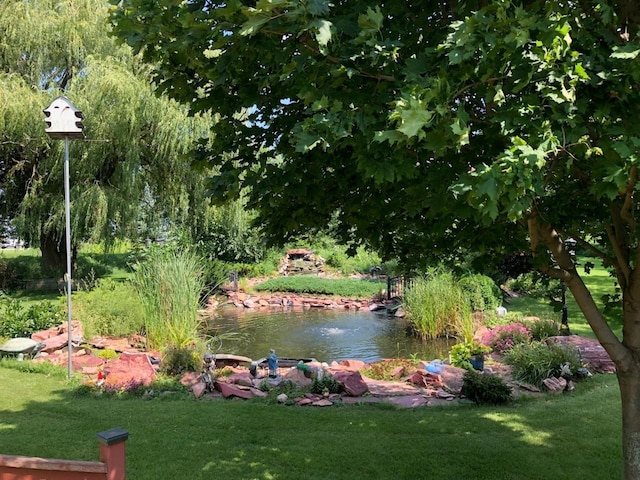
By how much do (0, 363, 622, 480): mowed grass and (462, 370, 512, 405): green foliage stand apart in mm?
156

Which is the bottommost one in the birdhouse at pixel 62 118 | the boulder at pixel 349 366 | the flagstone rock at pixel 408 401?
the boulder at pixel 349 366

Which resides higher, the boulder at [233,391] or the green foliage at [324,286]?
the green foliage at [324,286]

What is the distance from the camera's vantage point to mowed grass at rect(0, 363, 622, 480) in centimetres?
376

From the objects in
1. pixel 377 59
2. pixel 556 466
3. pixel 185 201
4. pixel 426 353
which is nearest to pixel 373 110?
pixel 377 59

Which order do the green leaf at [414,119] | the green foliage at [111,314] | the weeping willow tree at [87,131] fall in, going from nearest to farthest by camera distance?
the green leaf at [414,119], the green foliage at [111,314], the weeping willow tree at [87,131]

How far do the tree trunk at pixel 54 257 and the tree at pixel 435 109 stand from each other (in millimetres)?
13015

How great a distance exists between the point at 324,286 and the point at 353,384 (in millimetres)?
11858

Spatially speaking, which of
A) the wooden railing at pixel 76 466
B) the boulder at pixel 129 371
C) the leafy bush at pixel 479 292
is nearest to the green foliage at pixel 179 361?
the boulder at pixel 129 371

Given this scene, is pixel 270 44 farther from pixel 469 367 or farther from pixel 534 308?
pixel 534 308

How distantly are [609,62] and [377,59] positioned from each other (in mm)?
771

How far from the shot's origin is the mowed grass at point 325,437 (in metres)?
3.76

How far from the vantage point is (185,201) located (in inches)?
511

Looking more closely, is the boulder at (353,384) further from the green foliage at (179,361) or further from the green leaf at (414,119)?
the green leaf at (414,119)

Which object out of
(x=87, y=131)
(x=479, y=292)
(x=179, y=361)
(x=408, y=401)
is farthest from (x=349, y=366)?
(x=87, y=131)
